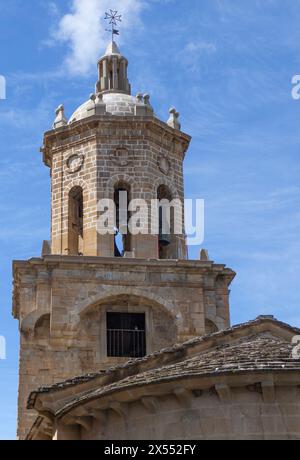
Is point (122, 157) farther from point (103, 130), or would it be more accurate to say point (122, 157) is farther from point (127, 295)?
point (127, 295)

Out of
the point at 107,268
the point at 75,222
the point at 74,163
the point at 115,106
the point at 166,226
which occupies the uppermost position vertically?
the point at 115,106

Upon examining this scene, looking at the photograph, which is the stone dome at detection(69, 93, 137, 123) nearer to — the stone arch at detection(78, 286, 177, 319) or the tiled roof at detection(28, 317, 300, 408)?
the stone arch at detection(78, 286, 177, 319)

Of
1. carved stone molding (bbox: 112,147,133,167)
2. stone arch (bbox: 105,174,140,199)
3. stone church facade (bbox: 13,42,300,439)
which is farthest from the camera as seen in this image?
carved stone molding (bbox: 112,147,133,167)

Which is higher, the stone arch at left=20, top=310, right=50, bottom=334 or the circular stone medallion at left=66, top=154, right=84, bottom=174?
the circular stone medallion at left=66, top=154, right=84, bottom=174

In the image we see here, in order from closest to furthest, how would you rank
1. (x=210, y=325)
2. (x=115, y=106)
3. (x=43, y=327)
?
(x=43, y=327), (x=210, y=325), (x=115, y=106)

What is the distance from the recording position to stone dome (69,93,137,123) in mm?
28233

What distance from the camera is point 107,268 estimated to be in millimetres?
26281

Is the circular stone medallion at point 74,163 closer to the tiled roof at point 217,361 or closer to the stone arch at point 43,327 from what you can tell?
the stone arch at point 43,327

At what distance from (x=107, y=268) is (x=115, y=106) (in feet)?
15.6

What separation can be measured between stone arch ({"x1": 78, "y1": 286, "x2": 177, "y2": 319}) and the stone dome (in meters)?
4.97

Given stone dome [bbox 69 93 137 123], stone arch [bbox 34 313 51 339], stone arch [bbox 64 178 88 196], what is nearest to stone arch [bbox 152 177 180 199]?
stone arch [bbox 64 178 88 196]

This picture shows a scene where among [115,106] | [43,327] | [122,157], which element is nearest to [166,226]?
[122,157]

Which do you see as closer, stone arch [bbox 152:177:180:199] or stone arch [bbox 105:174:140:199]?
stone arch [bbox 105:174:140:199]
